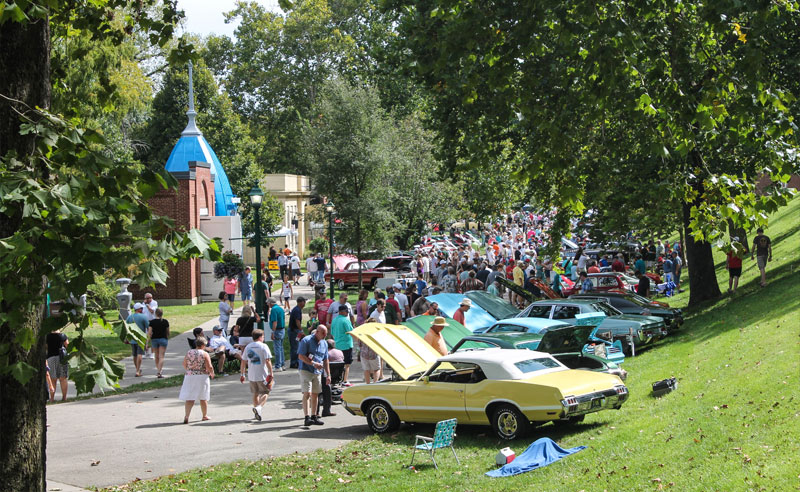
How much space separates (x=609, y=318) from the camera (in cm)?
1978

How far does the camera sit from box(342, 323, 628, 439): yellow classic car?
11742mm

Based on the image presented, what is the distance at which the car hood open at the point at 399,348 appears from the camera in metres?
14.0

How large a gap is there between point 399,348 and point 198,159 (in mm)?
31542

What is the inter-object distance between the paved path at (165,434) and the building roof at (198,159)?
25.9 m

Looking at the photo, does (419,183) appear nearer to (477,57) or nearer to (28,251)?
(477,57)

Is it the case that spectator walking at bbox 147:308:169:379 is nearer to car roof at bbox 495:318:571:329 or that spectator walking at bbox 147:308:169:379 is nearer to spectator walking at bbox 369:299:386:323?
spectator walking at bbox 369:299:386:323

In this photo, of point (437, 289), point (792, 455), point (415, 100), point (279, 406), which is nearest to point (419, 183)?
point (415, 100)

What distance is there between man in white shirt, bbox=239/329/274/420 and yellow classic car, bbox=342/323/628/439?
5.13 ft

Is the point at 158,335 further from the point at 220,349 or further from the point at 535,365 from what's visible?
the point at 535,365

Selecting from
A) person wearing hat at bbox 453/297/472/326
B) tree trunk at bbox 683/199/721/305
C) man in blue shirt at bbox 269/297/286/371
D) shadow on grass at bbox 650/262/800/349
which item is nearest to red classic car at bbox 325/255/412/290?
tree trunk at bbox 683/199/721/305

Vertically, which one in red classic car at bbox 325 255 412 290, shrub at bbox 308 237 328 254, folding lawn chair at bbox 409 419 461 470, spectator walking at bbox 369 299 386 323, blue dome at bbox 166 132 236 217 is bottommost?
folding lawn chair at bbox 409 419 461 470

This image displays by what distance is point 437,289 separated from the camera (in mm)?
25531

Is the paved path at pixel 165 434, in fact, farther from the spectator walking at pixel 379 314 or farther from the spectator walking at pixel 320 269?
the spectator walking at pixel 320 269

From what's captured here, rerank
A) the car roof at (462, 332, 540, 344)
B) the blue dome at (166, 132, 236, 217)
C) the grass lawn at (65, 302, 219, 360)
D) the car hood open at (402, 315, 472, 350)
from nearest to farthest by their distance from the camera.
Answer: the car roof at (462, 332, 540, 344) → the car hood open at (402, 315, 472, 350) → the grass lawn at (65, 302, 219, 360) → the blue dome at (166, 132, 236, 217)
